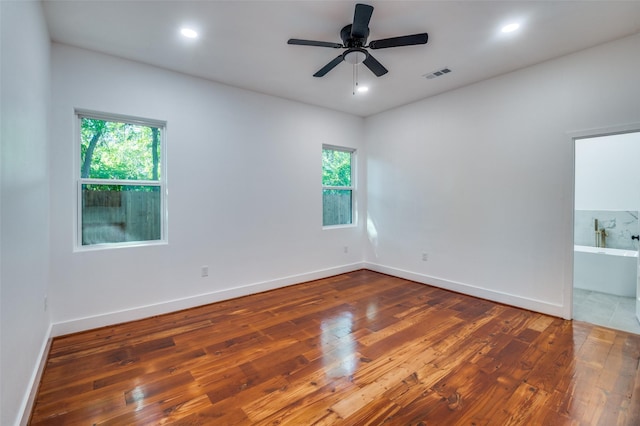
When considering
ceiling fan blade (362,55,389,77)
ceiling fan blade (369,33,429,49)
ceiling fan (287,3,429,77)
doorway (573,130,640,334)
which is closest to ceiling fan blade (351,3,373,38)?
ceiling fan (287,3,429,77)

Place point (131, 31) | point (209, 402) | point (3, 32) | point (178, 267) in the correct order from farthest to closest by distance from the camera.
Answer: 1. point (178, 267)
2. point (131, 31)
3. point (209, 402)
4. point (3, 32)

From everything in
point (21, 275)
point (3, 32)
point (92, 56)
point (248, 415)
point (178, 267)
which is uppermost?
point (92, 56)

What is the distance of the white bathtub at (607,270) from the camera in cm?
372

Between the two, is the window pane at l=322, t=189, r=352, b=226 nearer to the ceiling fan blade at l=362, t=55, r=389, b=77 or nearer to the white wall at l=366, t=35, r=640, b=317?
the white wall at l=366, t=35, r=640, b=317

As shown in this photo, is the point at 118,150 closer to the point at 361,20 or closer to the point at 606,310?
the point at 361,20

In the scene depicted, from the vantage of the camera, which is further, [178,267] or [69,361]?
[178,267]

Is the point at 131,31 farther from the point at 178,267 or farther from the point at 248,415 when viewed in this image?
the point at 248,415

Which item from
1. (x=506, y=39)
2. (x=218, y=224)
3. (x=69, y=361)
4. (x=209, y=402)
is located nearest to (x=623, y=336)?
(x=506, y=39)

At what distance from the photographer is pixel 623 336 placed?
2.67 metres

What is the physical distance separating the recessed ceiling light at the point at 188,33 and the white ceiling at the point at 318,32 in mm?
63

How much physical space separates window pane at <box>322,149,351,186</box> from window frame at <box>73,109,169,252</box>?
242cm

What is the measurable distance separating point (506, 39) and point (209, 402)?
153 inches

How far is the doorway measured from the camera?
3.72m

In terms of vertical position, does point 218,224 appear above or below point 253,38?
below
